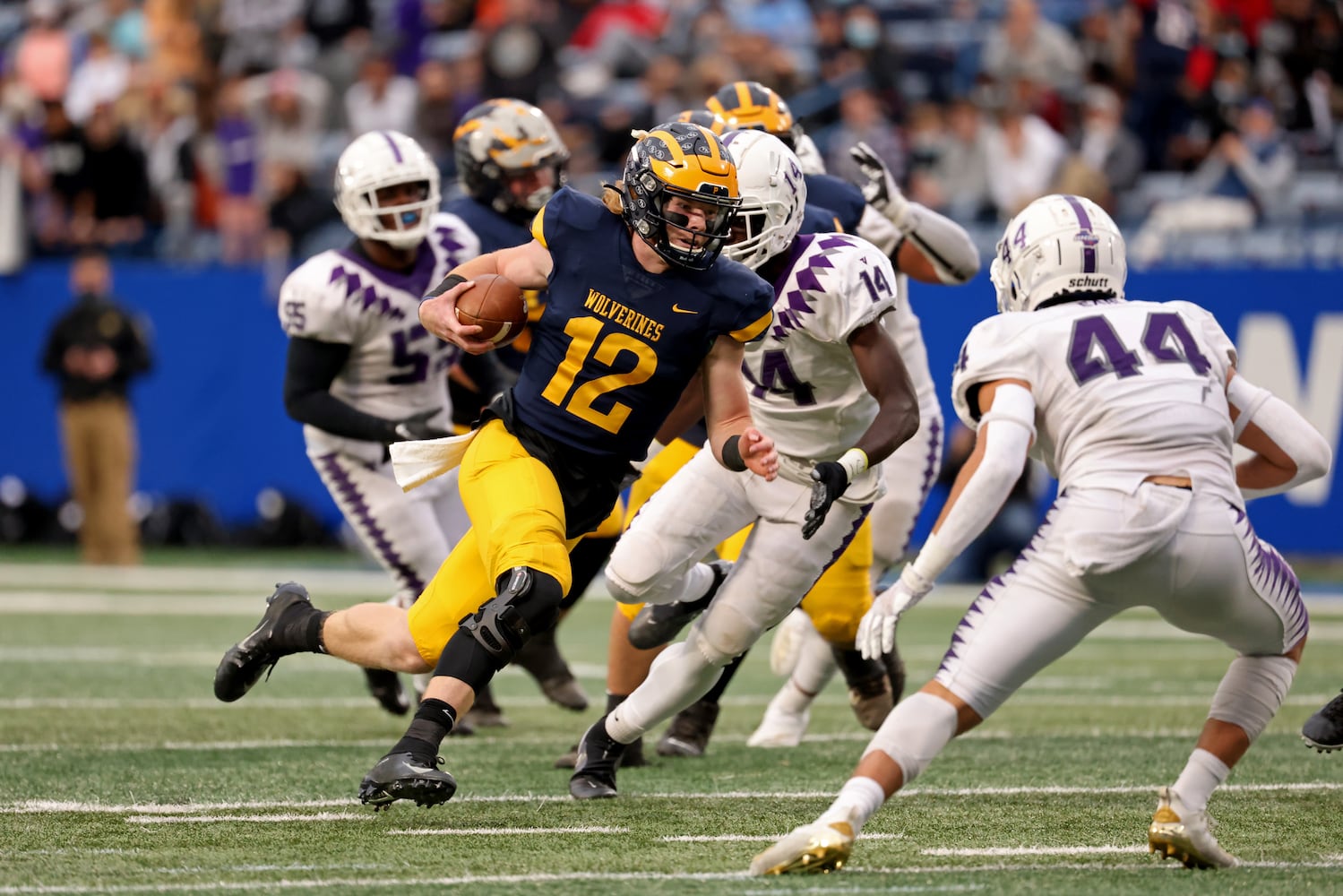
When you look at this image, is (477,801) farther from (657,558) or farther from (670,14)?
(670,14)

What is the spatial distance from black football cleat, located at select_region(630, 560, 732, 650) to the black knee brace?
65 cm

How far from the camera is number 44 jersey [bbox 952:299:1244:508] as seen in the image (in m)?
3.90

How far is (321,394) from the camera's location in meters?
6.07

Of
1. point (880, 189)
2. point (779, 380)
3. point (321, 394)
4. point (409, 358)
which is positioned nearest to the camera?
point (779, 380)

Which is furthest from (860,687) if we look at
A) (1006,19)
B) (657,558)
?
(1006,19)

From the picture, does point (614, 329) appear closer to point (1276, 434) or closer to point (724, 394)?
point (724, 394)

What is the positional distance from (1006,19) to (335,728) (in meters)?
8.33

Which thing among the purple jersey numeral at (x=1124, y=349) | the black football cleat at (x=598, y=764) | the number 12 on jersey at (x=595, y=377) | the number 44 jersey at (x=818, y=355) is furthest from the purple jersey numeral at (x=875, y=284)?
the black football cleat at (x=598, y=764)

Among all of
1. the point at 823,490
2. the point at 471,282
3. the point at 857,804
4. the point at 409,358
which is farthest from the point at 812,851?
the point at 409,358

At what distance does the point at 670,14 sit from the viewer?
14.4 meters

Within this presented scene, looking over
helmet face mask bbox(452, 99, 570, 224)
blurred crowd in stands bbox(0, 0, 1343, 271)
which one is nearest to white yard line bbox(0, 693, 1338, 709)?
helmet face mask bbox(452, 99, 570, 224)

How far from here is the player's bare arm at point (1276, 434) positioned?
4.12 m

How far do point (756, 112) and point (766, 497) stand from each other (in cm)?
158

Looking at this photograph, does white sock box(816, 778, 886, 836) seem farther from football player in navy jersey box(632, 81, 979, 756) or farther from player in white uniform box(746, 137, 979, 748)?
player in white uniform box(746, 137, 979, 748)
